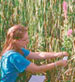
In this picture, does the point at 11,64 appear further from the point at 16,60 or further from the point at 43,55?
the point at 43,55

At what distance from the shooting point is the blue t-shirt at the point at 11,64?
6.52 ft

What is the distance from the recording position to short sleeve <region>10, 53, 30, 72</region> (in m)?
1.98

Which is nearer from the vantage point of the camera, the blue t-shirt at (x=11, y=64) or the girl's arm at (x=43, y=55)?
the blue t-shirt at (x=11, y=64)

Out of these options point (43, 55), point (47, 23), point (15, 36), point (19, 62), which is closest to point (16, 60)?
point (19, 62)

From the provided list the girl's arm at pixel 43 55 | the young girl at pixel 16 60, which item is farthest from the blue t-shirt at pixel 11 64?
the girl's arm at pixel 43 55

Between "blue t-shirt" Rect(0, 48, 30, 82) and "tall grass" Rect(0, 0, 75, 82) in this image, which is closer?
"blue t-shirt" Rect(0, 48, 30, 82)

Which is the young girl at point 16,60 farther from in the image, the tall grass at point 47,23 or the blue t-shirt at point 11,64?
the tall grass at point 47,23

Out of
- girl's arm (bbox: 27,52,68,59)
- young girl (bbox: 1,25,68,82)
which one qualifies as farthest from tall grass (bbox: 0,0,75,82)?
young girl (bbox: 1,25,68,82)

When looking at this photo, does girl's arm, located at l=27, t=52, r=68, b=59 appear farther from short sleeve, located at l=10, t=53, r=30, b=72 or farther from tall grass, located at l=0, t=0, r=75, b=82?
short sleeve, located at l=10, t=53, r=30, b=72

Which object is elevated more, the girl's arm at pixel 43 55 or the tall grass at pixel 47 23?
the tall grass at pixel 47 23

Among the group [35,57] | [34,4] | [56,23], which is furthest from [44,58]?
[34,4]

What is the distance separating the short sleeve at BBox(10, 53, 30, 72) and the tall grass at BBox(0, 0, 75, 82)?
319 mm

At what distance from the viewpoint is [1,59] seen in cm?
206

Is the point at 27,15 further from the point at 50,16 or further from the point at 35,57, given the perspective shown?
the point at 35,57
